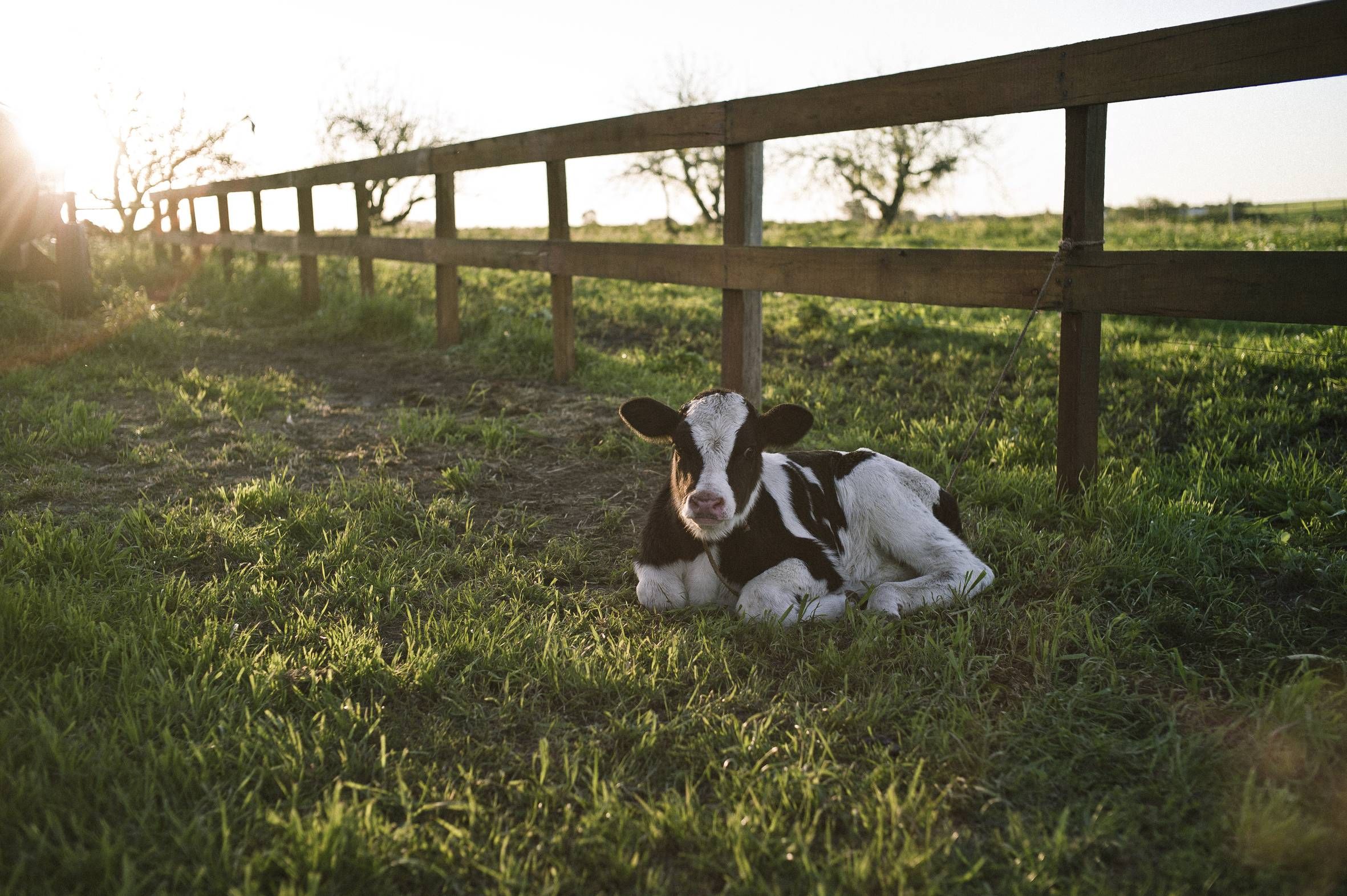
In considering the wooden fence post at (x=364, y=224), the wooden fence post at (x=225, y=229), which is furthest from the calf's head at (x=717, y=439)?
the wooden fence post at (x=225, y=229)

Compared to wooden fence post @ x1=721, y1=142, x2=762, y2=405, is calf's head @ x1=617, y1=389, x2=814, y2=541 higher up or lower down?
lower down

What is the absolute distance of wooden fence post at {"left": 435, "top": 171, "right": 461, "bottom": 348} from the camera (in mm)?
8336

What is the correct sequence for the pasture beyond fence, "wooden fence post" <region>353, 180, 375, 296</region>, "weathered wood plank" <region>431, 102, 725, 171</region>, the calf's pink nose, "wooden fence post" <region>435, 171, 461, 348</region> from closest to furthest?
the calf's pink nose
the pasture beyond fence
"weathered wood plank" <region>431, 102, 725, 171</region>
"wooden fence post" <region>435, 171, 461, 348</region>
"wooden fence post" <region>353, 180, 375, 296</region>

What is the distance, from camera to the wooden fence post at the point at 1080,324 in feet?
12.2

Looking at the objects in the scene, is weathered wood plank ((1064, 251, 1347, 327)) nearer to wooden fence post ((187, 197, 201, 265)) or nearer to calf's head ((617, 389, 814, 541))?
calf's head ((617, 389, 814, 541))

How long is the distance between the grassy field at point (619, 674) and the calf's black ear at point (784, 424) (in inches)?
28.0

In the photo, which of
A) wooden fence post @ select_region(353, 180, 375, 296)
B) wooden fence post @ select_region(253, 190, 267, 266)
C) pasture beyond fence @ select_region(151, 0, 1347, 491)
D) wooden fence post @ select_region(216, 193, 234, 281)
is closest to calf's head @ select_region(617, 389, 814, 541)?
pasture beyond fence @ select_region(151, 0, 1347, 491)

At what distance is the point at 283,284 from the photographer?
11828 mm

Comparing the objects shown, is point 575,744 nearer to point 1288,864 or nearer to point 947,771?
point 947,771

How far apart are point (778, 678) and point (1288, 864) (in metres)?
1.30

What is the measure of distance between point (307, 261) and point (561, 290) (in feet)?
17.3

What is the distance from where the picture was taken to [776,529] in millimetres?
3463

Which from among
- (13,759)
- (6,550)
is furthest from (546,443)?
(13,759)

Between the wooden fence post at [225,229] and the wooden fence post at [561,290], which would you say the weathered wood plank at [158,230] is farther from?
the wooden fence post at [561,290]
